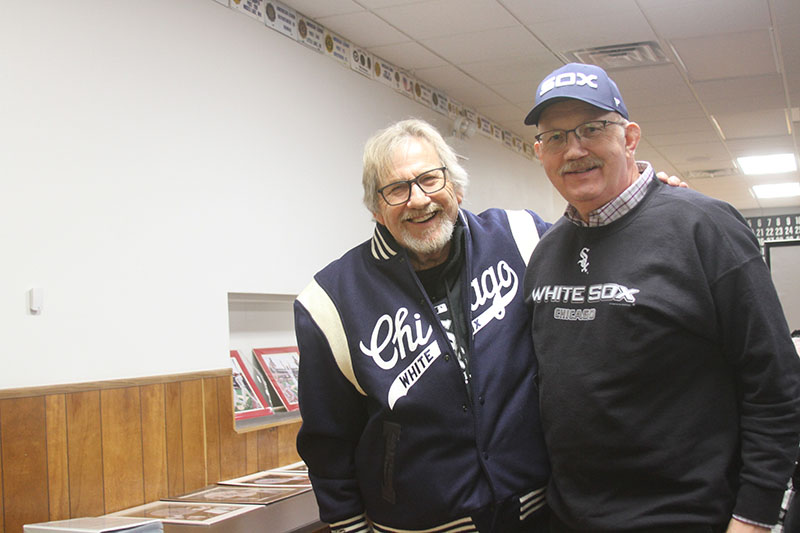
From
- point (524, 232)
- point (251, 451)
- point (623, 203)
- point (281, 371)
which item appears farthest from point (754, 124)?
point (623, 203)

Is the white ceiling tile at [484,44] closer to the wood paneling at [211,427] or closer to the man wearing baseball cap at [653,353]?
the wood paneling at [211,427]

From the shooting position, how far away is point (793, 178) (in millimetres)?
10094

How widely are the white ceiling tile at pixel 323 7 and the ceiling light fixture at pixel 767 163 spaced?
19.9 ft

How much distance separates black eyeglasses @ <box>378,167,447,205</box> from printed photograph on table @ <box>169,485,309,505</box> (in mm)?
1555

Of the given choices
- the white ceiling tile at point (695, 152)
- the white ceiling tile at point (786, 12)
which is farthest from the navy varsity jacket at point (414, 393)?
the white ceiling tile at point (695, 152)

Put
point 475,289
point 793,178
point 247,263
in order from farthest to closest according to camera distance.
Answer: point 793,178
point 247,263
point 475,289

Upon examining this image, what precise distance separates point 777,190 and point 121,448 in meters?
10.5

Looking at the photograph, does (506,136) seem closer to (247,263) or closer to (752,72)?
(752,72)

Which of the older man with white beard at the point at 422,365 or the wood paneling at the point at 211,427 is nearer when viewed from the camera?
the older man with white beard at the point at 422,365

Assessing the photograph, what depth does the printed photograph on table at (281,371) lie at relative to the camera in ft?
12.7

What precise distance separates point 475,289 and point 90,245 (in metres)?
1.64

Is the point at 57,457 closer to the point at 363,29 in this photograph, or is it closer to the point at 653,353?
the point at 653,353

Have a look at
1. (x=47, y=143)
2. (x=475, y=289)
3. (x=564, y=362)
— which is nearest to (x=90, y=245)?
(x=47, y=143)

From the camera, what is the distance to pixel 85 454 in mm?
2715
